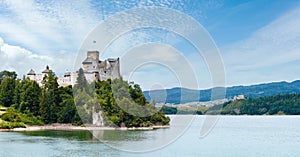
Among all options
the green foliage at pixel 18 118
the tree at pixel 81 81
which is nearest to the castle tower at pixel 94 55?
the tree at pixel 81 81

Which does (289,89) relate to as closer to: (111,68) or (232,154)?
(111,68)

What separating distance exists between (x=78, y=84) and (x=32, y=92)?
226 inches

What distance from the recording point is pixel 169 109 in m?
92.4

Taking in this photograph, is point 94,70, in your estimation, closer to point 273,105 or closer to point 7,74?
point 7,74

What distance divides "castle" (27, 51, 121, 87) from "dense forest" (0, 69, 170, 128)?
5.11 ft

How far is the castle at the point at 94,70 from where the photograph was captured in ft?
150

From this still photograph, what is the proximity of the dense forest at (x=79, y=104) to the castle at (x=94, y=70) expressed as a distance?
1558 millimetres

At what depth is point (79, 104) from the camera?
4047cm

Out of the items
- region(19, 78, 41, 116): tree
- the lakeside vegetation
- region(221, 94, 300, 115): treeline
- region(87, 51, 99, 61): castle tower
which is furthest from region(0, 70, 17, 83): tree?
region(221, 94, 300, 115): treeline

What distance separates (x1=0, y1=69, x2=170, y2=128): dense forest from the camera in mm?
40125

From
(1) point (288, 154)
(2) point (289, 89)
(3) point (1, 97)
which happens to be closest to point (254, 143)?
(1) point (288, 154)

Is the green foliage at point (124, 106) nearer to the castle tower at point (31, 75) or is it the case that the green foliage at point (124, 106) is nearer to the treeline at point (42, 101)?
the treeline at point (42, 101)

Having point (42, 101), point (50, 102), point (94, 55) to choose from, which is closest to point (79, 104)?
point (50, 102)

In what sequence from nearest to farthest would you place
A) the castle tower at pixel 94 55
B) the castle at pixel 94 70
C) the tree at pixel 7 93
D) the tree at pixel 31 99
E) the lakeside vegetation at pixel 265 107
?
the tree at pixel 31 99, the castle at pixel 94 70, the tree at pixel 7 93, the castle tower at pixel 94 55, the lakeside vegetation at pixel 265 107
